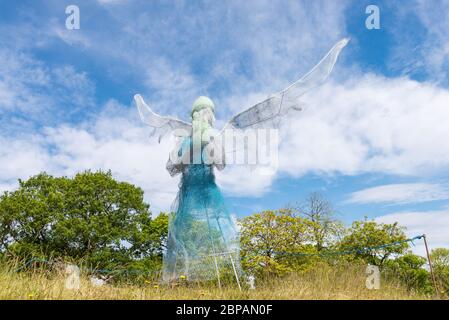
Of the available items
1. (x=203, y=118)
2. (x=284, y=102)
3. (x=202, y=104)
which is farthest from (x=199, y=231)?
(x=284, y=102)

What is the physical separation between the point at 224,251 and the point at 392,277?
→ 13.4 feet

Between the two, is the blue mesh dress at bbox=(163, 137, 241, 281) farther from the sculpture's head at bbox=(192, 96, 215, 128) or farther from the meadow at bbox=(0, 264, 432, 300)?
the meadow at bbox=(0, 264, 432, 300)

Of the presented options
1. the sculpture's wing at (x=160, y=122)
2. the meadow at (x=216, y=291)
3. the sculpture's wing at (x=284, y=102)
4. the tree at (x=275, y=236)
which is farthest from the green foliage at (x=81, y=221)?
the meadow at (x=216, y=291)

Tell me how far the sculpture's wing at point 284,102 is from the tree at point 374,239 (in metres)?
16.7

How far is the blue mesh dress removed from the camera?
32.9 ft

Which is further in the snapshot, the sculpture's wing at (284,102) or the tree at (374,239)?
the tree at (374,239)

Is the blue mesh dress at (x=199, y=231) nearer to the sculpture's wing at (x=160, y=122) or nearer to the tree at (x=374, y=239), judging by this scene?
the sculpture's wing at (x=160, y=122)

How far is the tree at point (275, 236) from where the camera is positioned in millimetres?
20922

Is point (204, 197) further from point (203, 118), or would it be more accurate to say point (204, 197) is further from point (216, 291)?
point (216, 291)

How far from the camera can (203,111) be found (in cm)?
1083

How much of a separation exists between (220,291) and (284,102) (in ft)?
16.7

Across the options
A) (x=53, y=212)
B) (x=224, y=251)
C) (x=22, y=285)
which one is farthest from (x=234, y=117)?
(x=53, y=212)
